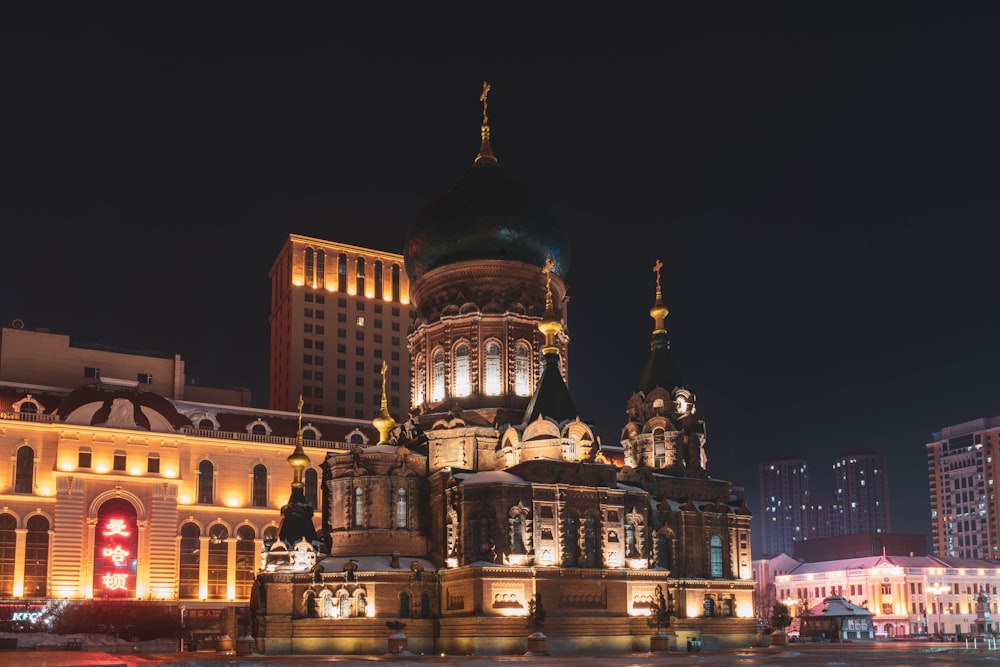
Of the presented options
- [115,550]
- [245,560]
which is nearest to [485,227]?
[245,560]

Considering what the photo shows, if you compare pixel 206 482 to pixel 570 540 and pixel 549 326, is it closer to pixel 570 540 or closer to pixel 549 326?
pixel 549 326

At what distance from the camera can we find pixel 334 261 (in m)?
104

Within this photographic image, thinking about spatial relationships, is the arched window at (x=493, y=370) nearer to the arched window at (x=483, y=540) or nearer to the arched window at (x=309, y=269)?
the arched window at (x=483, y=540)

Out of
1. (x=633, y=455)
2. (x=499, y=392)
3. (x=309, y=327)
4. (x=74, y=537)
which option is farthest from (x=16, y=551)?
(x=309, y=327)

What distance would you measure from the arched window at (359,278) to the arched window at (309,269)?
12.9 ft

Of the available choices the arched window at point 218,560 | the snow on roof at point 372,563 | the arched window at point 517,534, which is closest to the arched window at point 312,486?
the arched window at point 218,560

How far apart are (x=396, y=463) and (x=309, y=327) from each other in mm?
50007

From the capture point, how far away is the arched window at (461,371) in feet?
191

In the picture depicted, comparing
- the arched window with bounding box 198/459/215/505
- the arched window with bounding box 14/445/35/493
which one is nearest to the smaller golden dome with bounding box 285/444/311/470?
the arched window with bounding box 198/459/215/505

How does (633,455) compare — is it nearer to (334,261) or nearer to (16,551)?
(16,551)

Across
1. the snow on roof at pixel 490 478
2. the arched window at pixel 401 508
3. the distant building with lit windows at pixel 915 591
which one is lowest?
the distant building with lit windows at pixel 915 591

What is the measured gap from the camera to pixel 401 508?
52.9 metres

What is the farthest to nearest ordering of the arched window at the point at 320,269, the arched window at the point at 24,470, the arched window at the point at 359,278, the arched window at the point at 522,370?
the arched window at the point at 359,278, the arched window at the point at 320,269, the arched window at the point at 24,470, the arched window at the point at 522,370

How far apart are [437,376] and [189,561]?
20457 mm
